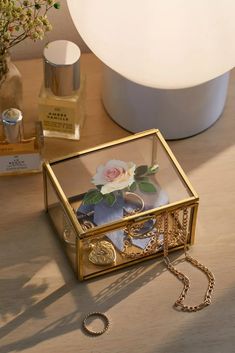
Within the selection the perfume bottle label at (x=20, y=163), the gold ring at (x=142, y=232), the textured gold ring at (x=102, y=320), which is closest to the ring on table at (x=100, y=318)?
the textured gold ring at (x=102, y=320)

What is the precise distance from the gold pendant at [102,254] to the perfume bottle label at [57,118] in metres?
0.17

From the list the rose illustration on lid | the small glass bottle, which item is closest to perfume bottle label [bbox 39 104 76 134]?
the small glass bottle

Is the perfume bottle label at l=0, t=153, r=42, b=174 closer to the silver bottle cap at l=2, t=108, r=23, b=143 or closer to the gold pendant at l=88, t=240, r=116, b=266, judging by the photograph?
the silver bottle cap at l=2, t=108, r=23, b=143

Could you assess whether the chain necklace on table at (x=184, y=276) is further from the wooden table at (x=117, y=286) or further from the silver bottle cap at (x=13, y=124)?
the silver bottle cap at (x=13, y=124)

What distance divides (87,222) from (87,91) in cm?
26

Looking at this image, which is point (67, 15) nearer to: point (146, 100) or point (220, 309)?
point (146, 100)

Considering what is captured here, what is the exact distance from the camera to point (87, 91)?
107 cm

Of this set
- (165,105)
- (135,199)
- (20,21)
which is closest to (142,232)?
(135,199)

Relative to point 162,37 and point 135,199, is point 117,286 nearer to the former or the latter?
point 135,199

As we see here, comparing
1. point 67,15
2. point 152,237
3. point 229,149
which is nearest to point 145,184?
point 152,237

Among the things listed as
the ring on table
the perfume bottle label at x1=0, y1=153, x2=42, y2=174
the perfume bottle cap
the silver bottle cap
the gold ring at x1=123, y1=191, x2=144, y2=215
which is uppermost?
the perfume bottle cap

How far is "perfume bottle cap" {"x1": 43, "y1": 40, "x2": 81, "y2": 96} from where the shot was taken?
36.8 inches

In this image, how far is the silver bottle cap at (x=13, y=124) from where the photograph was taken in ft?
3.06

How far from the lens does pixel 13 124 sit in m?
0.93
